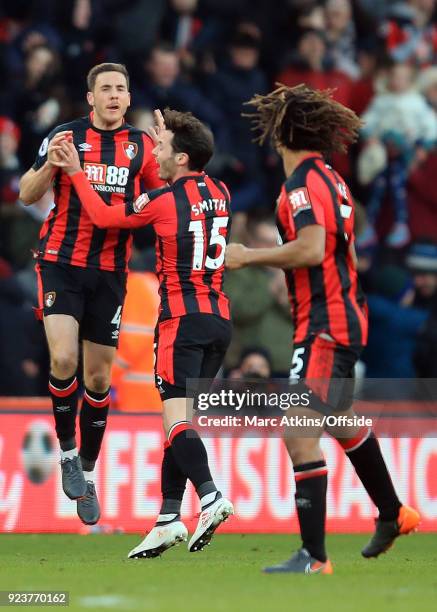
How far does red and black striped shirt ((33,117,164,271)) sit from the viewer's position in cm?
885

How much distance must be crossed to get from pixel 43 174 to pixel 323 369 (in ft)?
7.79

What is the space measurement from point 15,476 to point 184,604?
475 centimetres

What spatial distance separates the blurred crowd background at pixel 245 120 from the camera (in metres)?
13.0

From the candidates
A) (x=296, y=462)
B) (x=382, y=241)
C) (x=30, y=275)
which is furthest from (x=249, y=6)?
(x=296, y=462)

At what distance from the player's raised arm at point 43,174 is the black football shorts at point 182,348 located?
3.63 ft

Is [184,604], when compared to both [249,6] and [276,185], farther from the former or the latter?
[249,6]

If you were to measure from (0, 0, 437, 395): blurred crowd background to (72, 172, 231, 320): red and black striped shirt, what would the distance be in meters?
4.13

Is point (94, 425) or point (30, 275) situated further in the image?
point (30, 275)

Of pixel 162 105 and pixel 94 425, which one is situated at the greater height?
pixel 162 105

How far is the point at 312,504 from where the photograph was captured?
712 cm

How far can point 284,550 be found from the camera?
375 inches

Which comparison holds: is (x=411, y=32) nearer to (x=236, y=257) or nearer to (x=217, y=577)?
(x=236, y=257)

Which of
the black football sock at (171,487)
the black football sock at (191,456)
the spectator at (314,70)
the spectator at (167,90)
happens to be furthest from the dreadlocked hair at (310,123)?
the spectator at (314,70)

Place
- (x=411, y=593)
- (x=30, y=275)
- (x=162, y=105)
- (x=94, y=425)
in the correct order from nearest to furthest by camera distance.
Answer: (x=411, y=593)
(x=94, y=425)
(x=30, y=275)
(x=162, y=105)
